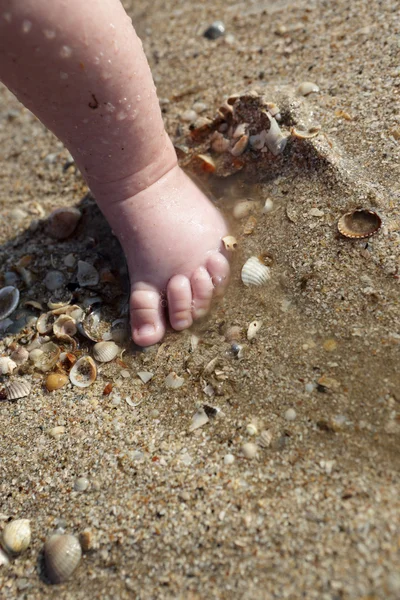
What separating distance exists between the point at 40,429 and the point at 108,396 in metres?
0.26

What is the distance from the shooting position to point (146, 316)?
2045 millimetres

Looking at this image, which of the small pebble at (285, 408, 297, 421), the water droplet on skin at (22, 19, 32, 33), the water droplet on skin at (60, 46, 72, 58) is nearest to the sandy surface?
the small pebble at (285, 408, 297, 421)

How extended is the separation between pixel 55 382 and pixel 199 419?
1.90 ft

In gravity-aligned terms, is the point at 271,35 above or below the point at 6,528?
above

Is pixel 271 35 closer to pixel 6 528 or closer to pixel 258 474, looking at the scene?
pixel 258 474

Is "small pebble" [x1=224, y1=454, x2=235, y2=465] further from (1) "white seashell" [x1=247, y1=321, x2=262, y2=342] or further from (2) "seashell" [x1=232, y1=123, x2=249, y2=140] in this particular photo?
(2) "seashell" [x1=232, y1=123, x2=249, y2=140]

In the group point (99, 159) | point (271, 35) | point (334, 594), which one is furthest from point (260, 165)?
point (334, 594)

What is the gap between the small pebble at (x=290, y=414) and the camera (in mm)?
1677

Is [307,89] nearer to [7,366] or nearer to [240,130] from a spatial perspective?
[240,130]

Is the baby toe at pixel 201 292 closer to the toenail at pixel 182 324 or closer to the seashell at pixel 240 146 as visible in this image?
the toenail at pixel 182 324

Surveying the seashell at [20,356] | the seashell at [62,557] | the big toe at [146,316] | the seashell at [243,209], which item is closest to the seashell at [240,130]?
the seashell at [243,209]

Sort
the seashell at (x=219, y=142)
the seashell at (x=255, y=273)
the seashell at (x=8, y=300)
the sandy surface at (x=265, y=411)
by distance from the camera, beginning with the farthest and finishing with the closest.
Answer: the seashell at (x=219, y=142), the seashell at (x=8, y=300), the seashell at (x=255, y=273), the sandy surface at (x=265, y=411)

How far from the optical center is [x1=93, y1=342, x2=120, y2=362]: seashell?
2.04m

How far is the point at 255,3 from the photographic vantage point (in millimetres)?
3088
